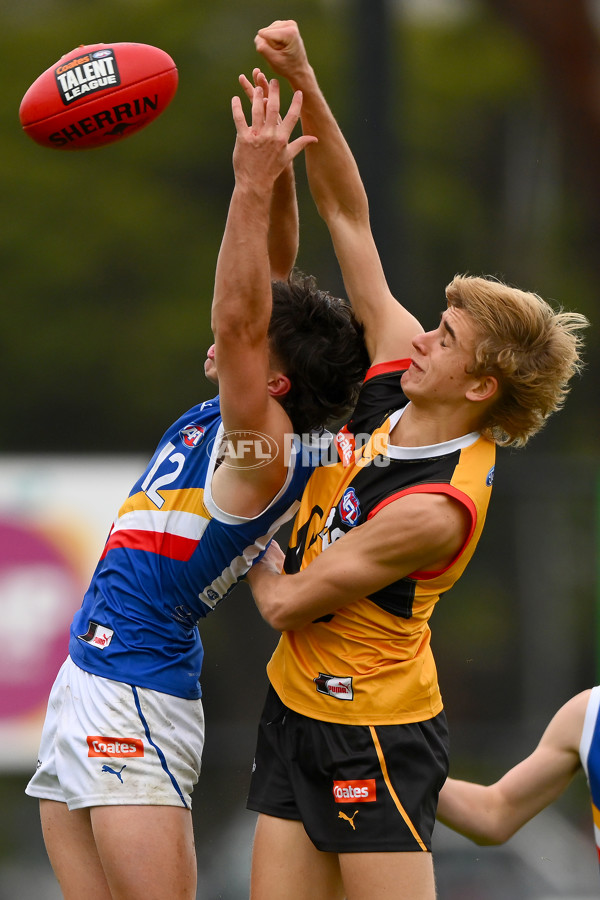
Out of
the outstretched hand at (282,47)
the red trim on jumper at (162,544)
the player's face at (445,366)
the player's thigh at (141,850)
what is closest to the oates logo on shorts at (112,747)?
the player's thigh at (141,850)

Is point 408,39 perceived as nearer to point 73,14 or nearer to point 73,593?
point 73,14

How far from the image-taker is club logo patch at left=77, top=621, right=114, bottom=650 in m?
2.60

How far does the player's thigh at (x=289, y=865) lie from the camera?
95.8 inches

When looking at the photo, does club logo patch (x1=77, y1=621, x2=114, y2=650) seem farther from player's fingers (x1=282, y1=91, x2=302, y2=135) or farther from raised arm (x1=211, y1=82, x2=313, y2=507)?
player's fingers (x1=282, y1=91, x2=302, y2=135)

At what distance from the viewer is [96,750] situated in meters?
2.51

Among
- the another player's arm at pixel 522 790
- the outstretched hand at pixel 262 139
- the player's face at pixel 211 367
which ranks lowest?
the another player's arm at pixel 522 790

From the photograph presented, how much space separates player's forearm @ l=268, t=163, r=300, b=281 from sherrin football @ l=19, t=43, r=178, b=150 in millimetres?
407

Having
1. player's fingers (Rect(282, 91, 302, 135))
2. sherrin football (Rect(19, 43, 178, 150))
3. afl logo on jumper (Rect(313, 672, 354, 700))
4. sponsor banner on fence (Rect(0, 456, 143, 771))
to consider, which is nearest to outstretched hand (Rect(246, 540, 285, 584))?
afl logo on jumper (Rect(313, 672, 354, 700))

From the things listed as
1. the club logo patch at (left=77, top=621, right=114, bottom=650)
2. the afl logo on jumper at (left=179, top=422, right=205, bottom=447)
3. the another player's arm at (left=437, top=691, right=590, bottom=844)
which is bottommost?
the another player's arm at (left=437, top=691, right=590, bottom=844)

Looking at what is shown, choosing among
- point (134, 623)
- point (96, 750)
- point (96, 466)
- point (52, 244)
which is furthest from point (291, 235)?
point (52, 244)

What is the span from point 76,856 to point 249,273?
142cm

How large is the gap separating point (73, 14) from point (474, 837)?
4930 mm

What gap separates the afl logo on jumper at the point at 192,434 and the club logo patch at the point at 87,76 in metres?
0.90

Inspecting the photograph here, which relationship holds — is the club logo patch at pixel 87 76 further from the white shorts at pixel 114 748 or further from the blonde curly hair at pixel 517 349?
the white shorts at pixel 114 748
